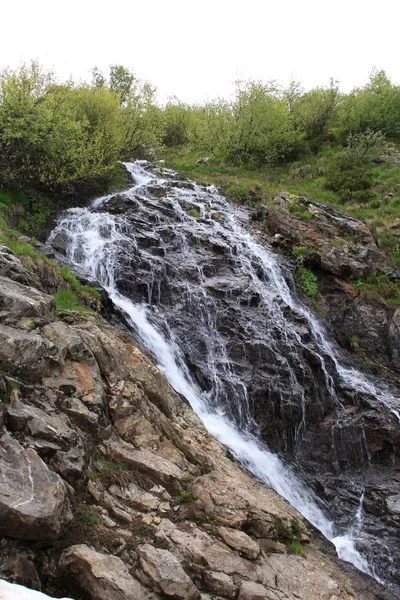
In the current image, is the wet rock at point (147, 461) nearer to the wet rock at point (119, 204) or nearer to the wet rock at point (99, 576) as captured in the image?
the wet rock at point (99, 576)

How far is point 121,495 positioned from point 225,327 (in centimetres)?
803

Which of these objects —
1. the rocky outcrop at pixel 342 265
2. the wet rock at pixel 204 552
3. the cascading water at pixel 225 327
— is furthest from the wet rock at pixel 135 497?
the rocky outcrop at pixel 342 265

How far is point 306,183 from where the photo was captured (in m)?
27.1

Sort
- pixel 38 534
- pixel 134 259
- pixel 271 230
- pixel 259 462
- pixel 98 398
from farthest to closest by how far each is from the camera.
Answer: pixel 271 230 < pixel 134 259 < pixel 259 462 < pixel 98 398 < pixel 38 534

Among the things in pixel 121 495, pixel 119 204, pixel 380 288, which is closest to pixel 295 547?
pixel 121 495

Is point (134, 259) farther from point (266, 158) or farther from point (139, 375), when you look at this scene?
point (266, 158)

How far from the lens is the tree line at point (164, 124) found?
15117mm

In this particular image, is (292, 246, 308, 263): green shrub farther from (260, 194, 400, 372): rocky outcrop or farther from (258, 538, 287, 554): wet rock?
(258, 538, 287, 554): wet rock

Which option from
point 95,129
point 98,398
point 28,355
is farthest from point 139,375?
point 95,129

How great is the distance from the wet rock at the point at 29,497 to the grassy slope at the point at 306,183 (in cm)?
1755

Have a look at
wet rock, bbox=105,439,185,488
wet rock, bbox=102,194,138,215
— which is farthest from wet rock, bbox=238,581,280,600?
wet rock, bbox=102,194,138,215

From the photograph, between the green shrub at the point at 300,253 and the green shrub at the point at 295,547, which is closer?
the green shrub at the point at 295,547

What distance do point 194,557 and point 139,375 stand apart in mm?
3662

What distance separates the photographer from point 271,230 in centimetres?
1986
